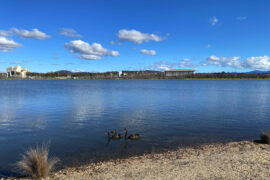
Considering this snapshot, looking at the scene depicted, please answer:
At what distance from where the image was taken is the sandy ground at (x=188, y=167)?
9.24m

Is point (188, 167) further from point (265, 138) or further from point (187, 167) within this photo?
point (265, 138)

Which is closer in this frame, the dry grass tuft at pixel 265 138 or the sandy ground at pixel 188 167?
the sandy ground at pixel 188 167

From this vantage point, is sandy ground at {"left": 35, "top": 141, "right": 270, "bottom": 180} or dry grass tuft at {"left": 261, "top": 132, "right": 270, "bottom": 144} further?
dry grass tuft at {"left": 261, "top": 132, "right": 270, "bottom": 144}

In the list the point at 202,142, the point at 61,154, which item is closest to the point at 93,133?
the point at 61,154

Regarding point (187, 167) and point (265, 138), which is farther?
point (265, 138)

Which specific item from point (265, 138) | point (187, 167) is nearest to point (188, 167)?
point (187, 167)

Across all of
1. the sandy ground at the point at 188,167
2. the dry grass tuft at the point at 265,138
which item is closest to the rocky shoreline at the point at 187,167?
the sandy ground at the point at 188,167

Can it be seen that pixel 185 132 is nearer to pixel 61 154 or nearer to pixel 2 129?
pixel 61 154

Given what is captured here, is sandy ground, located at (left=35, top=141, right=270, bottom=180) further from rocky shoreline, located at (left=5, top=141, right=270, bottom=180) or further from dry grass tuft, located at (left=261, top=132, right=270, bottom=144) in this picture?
dry grass tuft, located at (left=261, top=132, right=270, bottom=144)

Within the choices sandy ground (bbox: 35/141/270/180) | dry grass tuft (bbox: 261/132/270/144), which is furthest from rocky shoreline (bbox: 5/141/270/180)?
dry grass tuft (bbox: 261/132/270/144)

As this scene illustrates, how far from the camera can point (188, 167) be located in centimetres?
1016

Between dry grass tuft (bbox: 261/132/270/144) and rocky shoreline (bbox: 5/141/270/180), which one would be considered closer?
rocky shoreline (bbox: 5/141/270/180)

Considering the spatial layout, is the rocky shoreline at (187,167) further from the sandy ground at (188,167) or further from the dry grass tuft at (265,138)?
the dry grass tuft at (265,138)

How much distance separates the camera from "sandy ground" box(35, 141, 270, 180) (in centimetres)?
924
